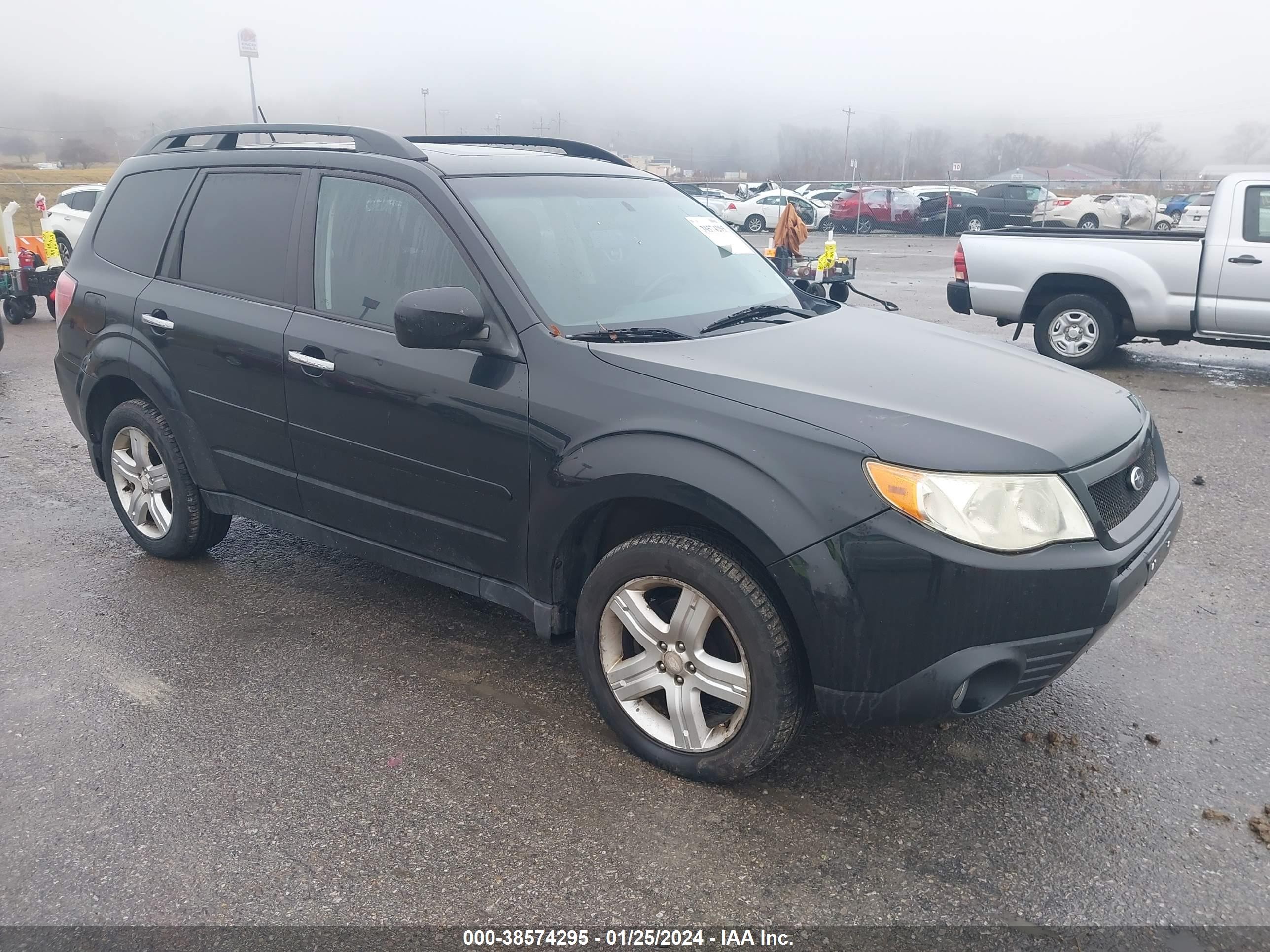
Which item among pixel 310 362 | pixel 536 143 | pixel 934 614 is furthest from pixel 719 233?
pixel 934 614

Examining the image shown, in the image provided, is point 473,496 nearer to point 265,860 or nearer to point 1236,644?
point 265,860

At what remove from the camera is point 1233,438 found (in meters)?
7.17

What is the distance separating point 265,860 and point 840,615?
170cm

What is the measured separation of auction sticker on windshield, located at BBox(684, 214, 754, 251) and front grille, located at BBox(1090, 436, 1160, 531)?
1863 millimetres

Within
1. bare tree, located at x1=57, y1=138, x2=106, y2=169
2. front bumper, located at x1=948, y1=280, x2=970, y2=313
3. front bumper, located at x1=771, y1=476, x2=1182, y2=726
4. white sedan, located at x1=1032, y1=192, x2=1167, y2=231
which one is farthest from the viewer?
bare tree, located at x1=57, y1=138, x2=106, y2=169

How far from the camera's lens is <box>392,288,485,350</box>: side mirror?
3.12 meters

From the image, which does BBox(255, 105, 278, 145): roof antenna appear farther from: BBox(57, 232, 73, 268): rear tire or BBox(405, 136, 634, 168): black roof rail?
BBox(57, 232, 73, 268): rear tire

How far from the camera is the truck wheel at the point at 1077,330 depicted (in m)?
9.53

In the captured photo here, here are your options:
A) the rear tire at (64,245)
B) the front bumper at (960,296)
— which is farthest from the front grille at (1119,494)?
the rear tire at (64,245)

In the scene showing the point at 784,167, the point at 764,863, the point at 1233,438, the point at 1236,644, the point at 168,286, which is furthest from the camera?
the point at 784,167

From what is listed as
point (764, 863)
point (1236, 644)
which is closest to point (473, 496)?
point (764, 863)

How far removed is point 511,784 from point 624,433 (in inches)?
44.6

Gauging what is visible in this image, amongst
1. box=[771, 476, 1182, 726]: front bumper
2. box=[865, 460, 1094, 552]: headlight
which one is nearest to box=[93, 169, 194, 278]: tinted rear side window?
box=[771, 476, 1182, 726]: front bumper

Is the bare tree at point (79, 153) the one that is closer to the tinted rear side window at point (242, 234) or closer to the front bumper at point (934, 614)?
the tinted rear side window at point (242, 234)
